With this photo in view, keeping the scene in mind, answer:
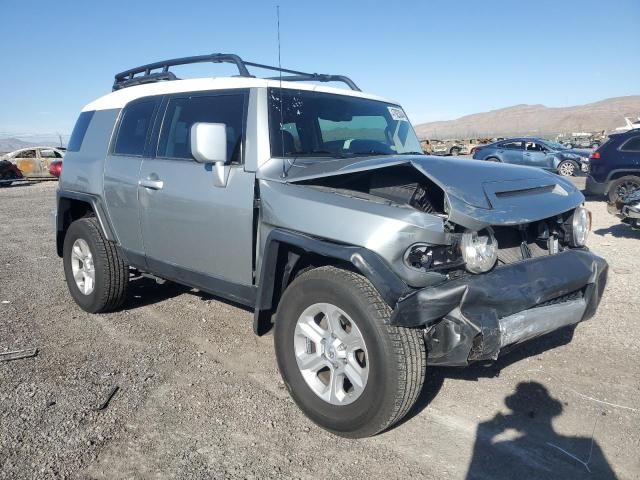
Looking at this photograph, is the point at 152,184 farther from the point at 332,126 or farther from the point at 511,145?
the point at 511,145

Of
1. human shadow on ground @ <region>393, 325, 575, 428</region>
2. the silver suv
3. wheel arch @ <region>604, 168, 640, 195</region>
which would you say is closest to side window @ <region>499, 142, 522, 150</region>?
wheel arch @ <region>604, 168, 640, 195</region>

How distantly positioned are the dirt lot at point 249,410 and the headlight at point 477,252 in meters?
1.01

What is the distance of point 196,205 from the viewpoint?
378 cm

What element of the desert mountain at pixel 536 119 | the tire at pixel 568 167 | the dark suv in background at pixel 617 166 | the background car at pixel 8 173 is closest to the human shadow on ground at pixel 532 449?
the dark suv in background at pixel 617 166

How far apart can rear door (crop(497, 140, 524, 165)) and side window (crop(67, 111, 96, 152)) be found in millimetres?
18096

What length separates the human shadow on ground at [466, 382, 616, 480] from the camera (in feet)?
8.67

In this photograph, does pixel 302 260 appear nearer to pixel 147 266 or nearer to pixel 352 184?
pixel 352 184

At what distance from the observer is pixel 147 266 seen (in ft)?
A: 14.6

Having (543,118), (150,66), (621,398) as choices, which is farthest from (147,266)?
(543,118)

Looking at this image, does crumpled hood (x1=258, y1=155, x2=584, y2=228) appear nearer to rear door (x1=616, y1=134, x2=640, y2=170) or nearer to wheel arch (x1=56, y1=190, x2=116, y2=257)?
wheel arch (x1=56, y1=190, x2=116, y2=257)

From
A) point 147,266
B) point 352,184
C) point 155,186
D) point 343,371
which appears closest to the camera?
point 343,371

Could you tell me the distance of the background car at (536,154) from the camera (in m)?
20.3

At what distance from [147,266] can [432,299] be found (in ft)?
9.18

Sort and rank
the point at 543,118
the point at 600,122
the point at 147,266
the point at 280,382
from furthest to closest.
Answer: the point at 543,118 < the point at 600,122 < the point at 147,266 < the point at 280,382
